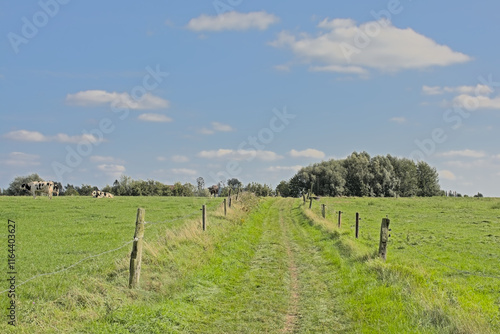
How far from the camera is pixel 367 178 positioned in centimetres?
10706

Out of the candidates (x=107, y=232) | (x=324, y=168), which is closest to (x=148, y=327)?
(x=107, y=232)

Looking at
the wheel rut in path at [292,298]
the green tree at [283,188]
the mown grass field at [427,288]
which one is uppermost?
the green tree at [283,188]

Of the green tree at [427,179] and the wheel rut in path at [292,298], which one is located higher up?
the green tree at [427,179]

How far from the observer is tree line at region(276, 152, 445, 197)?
106750mm

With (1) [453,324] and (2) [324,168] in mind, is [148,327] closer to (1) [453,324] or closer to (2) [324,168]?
(1) [453,324]

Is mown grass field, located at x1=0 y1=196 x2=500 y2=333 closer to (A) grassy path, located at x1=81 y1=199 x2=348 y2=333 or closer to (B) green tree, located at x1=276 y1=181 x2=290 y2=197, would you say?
(A) grassy path, located at x1=81 y1=199 x2=348 y2=333

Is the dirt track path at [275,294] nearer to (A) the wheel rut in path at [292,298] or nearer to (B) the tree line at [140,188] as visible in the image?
(A) the wheel rut in path at [292,298]

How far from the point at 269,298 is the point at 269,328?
2206 millimetres

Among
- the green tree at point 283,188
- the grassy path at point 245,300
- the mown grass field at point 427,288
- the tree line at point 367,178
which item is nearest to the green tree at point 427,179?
the tree line at point 367,178

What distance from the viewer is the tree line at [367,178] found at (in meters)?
107

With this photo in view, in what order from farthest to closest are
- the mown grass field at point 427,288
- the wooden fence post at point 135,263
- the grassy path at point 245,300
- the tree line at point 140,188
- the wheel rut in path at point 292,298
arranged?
the tree line at point 140,188 → the wooden fence post at point 135,263 → the wheel rut in path at point 292,298 → the grassy path at point 245,300 → the mown grass field at point 427,288

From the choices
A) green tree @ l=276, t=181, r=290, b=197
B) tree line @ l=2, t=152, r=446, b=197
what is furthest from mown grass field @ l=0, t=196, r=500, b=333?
green tree @ l=276, t=181, r=290, b=197

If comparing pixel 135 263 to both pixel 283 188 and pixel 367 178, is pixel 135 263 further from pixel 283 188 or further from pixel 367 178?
pixel 283 188

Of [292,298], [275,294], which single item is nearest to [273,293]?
[275,294]
